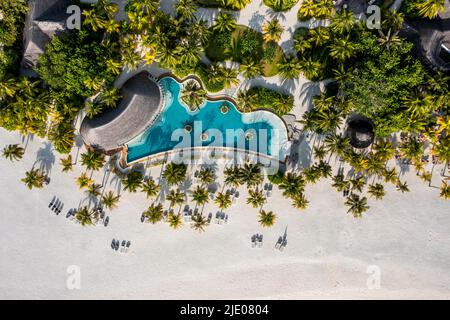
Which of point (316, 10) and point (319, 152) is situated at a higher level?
point (316, 10)

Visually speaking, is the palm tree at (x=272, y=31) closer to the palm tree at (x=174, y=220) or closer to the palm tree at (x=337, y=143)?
the palm tree at (x=337, y=143)

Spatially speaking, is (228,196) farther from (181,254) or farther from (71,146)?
(71,146)

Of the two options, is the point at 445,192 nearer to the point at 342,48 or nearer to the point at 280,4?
the point at 342,48

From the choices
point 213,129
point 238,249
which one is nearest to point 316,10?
point 213,129

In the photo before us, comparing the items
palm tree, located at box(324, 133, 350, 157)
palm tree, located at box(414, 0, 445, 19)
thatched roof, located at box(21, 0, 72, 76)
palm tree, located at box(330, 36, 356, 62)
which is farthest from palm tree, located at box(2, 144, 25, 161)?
palm tree, located at box(414, 0, 445, 19)

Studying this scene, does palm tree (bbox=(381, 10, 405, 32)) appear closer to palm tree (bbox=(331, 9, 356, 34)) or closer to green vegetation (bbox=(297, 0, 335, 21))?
palm tree (bbox=(331, 9, 356, 34))
